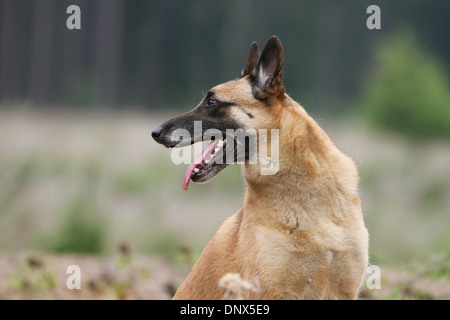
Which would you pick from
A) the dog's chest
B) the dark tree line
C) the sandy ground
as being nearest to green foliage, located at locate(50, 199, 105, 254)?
the sandy ground

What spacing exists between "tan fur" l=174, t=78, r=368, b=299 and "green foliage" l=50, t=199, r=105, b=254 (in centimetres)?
344

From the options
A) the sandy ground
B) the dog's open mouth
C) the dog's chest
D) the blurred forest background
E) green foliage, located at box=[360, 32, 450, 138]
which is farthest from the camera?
green foliage, located at box=[360, 32, 450, 138]

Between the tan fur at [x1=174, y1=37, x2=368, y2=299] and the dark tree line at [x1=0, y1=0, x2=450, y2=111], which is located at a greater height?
the dark tree line at [x1=0, y1=0, x2=450, y2=111]

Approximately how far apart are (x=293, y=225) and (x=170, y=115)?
17.2 meters

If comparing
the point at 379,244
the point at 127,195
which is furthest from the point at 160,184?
the point at 379,244

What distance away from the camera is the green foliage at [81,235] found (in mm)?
6863

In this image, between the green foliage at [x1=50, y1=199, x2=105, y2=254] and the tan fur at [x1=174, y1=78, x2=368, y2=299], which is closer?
the tan fur at [x1=174, y1=78, x2=368, y2=299]

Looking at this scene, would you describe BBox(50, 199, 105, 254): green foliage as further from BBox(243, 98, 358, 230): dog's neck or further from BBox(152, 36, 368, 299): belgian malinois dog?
BBox(243, 98, 358, 230): dog's neck

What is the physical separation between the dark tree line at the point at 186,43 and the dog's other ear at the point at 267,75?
2210 centimetres

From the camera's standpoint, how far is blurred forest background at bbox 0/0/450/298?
282 inches

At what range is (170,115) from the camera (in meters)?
20.4

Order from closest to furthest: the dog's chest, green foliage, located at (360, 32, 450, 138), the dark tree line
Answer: the dog's chest → green foliage, located at (360, 32, 450, 138) → the dark tree line

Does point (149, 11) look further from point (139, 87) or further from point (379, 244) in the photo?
point (379, 244)

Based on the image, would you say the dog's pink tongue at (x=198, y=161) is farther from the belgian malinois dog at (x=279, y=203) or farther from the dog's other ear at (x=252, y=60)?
the dog's other ear at (x=252, y=60)
